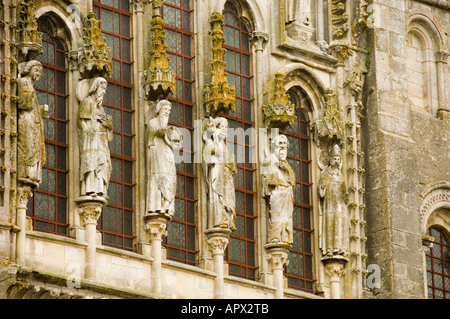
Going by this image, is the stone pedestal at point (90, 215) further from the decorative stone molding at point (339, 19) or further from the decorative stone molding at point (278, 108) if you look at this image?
the decorative stone molding at point (339, 19)

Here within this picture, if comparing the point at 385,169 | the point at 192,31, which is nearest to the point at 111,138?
the point at 192,31

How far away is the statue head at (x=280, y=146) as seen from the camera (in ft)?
156

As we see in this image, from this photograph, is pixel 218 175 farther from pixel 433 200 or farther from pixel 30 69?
pixel 433 200

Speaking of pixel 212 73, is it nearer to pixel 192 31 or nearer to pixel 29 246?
pixel 192 31

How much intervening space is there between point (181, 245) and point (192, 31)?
4.77 m

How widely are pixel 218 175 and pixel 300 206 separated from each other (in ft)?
10.1

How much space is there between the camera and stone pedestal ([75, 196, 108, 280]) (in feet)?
143

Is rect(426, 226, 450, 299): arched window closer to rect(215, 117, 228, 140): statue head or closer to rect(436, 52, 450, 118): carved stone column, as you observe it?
rect(436, 52, 450, 118): carved stone column

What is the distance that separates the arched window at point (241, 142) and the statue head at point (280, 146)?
534 mm

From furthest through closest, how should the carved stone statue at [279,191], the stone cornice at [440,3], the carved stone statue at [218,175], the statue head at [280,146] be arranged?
the stone cornice at [440,3]
the statue head at [280,146]
the carved stone statue at [279,191]
the carved stone statue at [218,175]

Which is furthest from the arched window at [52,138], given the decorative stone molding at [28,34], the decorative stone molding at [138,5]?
the decorative stone molding at [138,5]

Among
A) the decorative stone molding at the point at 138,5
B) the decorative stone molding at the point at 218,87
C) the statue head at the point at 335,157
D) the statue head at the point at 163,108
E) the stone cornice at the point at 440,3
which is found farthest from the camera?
the stone cornice at the point at 440,3

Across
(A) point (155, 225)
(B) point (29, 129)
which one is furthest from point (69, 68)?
(A) point (155, 225)

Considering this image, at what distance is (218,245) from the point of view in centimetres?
4572
